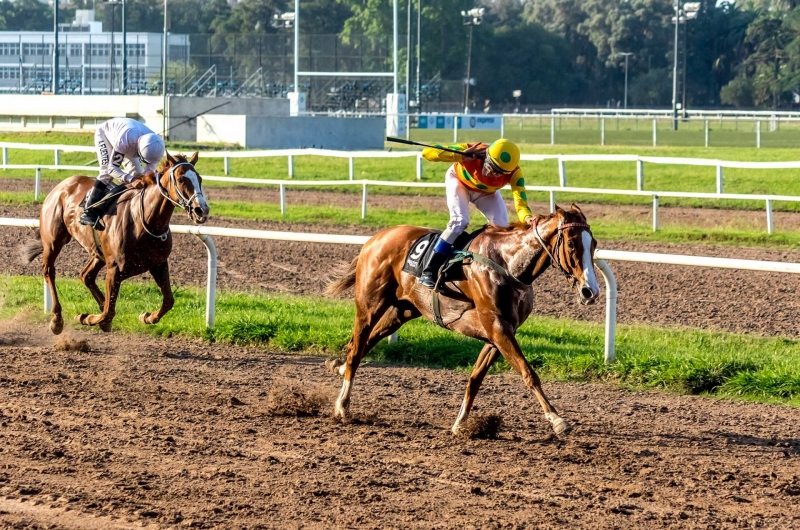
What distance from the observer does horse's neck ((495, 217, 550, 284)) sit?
20.2 ft

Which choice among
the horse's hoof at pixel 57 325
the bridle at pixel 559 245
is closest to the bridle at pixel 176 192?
the horse's hoof at pixel 57 325

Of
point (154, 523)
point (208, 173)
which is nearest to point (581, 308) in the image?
point (154, 523)

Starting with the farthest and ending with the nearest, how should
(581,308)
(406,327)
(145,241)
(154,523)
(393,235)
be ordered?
(581,308)
(406,327)
(145,241)
(393,235)
(154,523)

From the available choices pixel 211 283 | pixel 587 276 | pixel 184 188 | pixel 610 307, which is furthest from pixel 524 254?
pixel 211 283

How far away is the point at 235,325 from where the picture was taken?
9516mm

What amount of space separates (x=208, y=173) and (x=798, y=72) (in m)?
50.9

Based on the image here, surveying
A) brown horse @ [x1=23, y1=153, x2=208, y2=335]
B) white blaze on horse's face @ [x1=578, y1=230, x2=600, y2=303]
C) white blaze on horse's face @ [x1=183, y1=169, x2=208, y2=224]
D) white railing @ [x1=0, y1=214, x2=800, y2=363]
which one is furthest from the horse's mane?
→ white blaze on horse's face @ [x1=578, y1=230, x2=600, y2=303]

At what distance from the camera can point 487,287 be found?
634cm

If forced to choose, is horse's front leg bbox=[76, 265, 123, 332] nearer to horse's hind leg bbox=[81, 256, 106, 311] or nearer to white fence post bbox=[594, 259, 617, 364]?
horse's hind leg bbox=[81, 256, 106, 311]

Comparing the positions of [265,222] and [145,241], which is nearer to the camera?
[145,241]

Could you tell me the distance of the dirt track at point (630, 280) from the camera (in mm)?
9789

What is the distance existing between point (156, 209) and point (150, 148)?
27.0 inches

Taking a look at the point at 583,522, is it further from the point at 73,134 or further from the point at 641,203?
the point at 73,134

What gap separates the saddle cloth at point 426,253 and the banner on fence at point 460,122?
1280 inches
